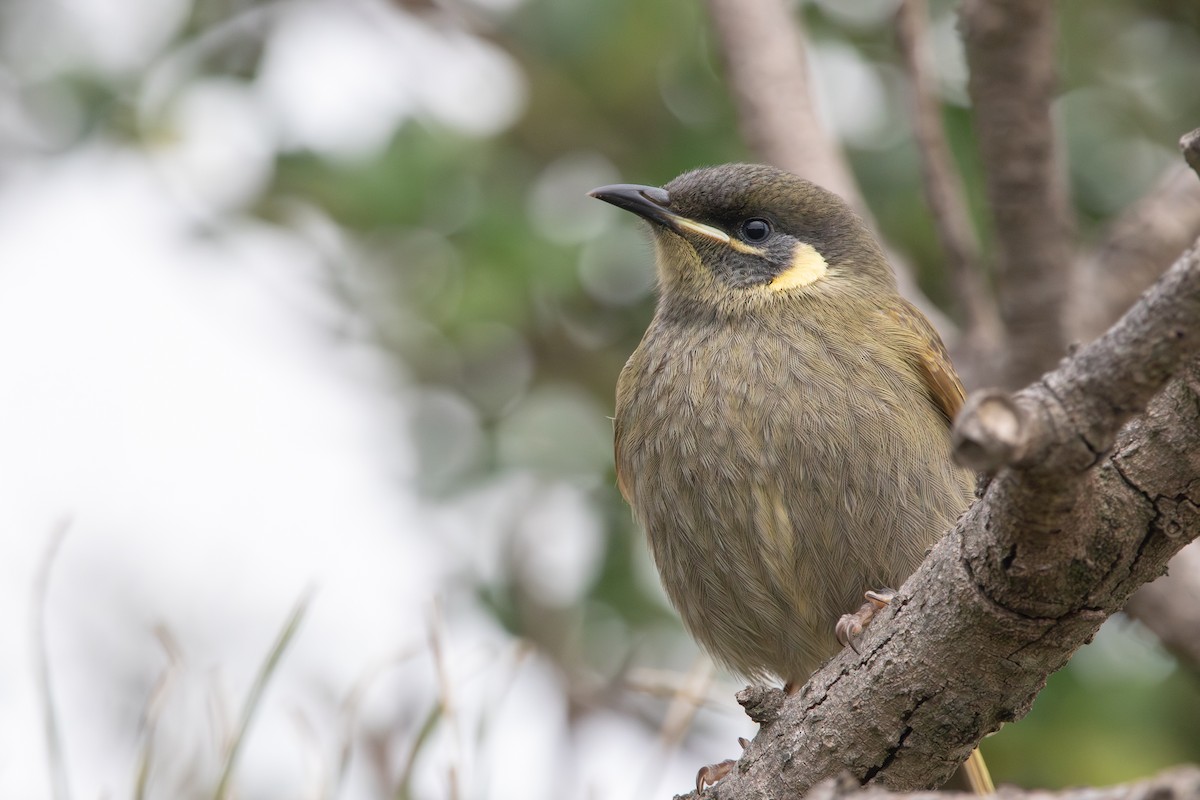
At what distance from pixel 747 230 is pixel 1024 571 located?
2469mm

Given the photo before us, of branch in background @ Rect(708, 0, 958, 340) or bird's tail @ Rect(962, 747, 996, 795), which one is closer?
bird's tail @ Rect(962, 747, 996, 795)

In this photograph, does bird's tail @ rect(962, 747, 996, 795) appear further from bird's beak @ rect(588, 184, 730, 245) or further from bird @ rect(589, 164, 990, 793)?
bird's beak @ rect(588, 184, 730, 245)

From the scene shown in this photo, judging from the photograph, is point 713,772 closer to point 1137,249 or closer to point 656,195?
point 656,195

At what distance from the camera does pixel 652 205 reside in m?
4.58

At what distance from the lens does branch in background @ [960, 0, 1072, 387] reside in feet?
13.7

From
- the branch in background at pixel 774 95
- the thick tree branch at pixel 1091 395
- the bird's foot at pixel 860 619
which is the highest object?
the thick tree branch at pixel 1091 395

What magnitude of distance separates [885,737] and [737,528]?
3.77 ft

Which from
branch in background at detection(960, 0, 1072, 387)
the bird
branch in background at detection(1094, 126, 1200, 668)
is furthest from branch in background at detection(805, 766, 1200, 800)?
branch in background at detection(1094, 126, 1200, 668)

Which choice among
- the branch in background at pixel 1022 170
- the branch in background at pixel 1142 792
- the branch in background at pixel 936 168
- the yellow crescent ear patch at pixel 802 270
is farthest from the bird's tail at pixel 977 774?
the branch in background at pixel 1142 792

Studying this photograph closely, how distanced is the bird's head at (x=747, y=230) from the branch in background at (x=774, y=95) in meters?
0.50

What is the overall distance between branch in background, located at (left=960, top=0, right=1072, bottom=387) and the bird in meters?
0.42

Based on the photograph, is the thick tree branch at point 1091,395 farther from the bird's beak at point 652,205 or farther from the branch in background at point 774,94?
the branch in background at point 774,94

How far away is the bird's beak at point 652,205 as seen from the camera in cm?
456

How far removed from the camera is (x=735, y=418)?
3908 millimetres
